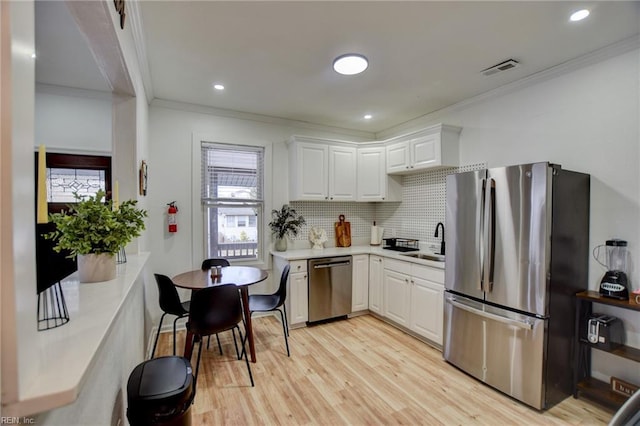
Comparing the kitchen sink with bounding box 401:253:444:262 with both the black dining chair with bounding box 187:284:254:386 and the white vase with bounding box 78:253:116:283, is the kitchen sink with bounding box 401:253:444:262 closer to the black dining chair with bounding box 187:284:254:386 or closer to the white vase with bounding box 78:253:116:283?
the black dining chair with bounding box 187:284:254:386

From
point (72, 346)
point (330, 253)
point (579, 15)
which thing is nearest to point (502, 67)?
point (579, 15)

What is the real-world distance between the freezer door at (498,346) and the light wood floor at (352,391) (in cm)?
11

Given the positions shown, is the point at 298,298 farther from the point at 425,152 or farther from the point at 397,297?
the point at 425,152

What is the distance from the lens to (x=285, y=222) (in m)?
4.12

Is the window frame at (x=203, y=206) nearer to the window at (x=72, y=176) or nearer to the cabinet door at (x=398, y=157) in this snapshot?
the window at (x=72, y=176)

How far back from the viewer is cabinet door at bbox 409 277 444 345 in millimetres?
3074

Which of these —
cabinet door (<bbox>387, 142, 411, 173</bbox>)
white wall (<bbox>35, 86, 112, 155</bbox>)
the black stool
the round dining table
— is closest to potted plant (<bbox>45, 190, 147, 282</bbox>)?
the black stool

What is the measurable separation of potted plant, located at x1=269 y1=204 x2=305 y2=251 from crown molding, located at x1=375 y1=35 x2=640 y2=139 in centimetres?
215

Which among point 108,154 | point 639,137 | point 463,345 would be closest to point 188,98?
point 108,154

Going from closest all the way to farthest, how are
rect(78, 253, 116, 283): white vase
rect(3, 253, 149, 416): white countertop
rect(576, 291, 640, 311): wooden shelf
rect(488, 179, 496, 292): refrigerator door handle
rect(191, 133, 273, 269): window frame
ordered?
rect(3, 253, 149, 416): white countertop → rect(78, 253, 116, 283): white vase → rect(576, 291, 640, 311): wooden shelf → rect(488, 179, 496, 292): refrigerator door handle → rect(191, 133, 273, 269): window frame

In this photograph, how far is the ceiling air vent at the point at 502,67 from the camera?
2572 mm

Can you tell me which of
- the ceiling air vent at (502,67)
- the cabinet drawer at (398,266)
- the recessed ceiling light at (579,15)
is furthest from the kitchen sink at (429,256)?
the recessed ceiling light at (579,15)

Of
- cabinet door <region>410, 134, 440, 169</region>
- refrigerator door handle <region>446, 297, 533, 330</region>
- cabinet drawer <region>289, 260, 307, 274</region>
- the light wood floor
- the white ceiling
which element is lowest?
the light wood floor

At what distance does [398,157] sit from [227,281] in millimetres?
2744
